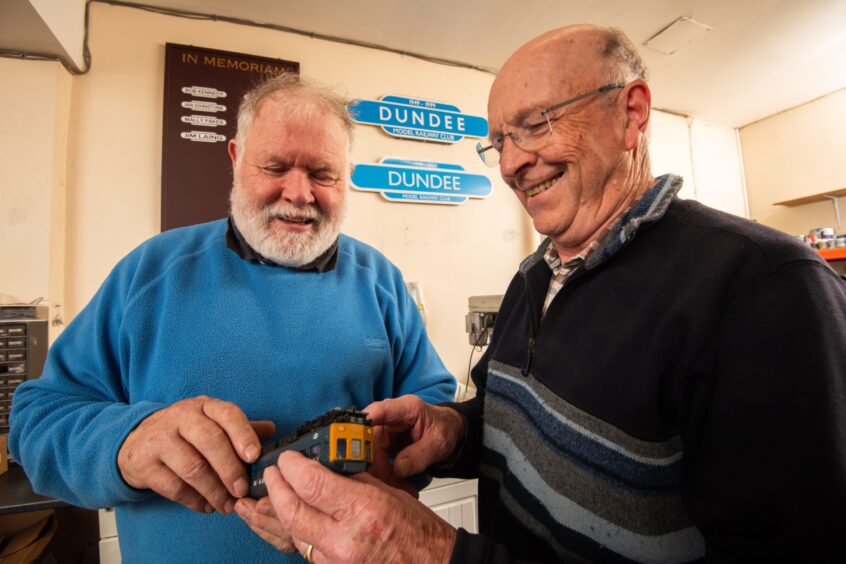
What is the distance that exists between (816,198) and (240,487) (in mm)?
4392

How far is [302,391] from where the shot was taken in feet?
2.85

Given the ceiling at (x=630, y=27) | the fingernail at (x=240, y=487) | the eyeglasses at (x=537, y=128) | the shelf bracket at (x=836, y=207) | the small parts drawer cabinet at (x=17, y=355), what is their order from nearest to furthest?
the fingernail at (x=240, y=487), the eyeglasses at (x=537, y=128), the small parts drawer cabinet at (x=17, y=355), the ceiling at (x=630, y=27), the shelf bracket at (x=836, y=207)

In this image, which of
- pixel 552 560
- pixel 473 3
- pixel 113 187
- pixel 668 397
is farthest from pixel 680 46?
pixel 113 187

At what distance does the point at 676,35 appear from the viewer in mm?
2330

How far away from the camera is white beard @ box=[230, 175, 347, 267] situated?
3.14 feet

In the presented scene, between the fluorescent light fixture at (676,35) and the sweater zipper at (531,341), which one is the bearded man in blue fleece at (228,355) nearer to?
the sweater zipper at (531,341)

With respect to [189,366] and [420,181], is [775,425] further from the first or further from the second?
→ [420,181]

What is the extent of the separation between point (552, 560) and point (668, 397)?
1.11 feet

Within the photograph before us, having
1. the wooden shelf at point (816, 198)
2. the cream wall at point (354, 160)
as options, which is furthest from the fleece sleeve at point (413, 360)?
the wooden shelf at point (816, 198)

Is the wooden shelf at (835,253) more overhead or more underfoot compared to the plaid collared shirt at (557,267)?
more overhead

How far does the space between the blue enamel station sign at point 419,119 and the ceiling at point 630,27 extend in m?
0.31

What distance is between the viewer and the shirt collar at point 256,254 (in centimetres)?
98

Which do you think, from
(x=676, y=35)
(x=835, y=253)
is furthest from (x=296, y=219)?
(x=835, y=253)

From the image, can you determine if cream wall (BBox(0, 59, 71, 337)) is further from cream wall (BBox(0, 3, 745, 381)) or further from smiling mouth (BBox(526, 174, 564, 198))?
smiling mouth (BBox(526, 174, 564, 198))
